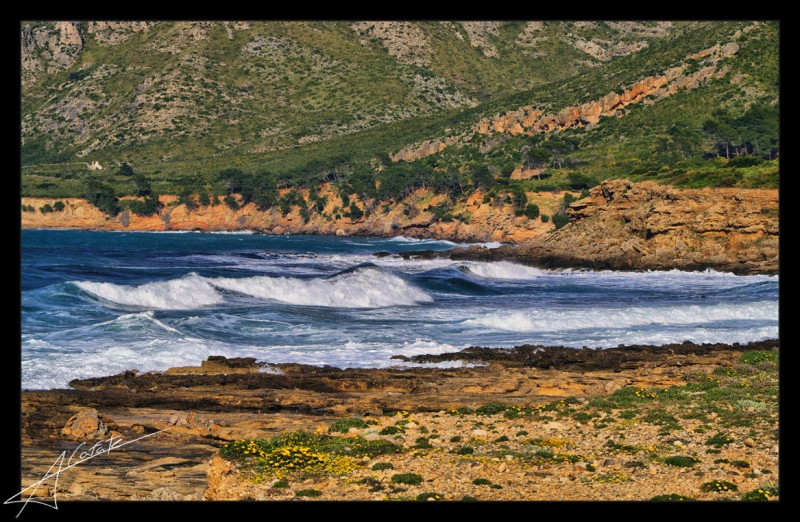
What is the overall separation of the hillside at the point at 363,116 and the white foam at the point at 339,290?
29692mm

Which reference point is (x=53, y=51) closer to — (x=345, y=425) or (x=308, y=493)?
(x=345, y=425)

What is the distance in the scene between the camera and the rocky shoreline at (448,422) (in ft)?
44.3

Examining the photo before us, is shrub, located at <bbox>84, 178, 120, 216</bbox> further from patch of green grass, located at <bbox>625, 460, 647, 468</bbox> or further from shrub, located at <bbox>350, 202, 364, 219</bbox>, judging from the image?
patch of green grass, located at <bbox>625, 460, 647, 468</bbox>

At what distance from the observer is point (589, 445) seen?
623 inches

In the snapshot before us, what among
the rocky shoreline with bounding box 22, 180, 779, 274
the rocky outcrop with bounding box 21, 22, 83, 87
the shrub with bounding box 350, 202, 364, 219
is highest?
the rocky outcrop with bounding box 21, 22, 83, 87

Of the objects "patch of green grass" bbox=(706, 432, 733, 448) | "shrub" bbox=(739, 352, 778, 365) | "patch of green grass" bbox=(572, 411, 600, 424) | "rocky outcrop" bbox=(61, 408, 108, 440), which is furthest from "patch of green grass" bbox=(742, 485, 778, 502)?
"shrub" bbox=(739, 352, 778, 365)

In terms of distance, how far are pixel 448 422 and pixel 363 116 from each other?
15293 centimetres

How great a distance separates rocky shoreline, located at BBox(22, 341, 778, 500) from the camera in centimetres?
1350

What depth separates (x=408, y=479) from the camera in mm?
13578

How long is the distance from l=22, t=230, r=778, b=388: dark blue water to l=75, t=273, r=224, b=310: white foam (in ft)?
0.25

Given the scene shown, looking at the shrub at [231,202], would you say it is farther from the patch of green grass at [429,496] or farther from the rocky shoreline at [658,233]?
the patch of green grass at [429,496]

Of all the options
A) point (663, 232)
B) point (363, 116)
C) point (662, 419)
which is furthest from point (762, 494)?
point (363, 116)

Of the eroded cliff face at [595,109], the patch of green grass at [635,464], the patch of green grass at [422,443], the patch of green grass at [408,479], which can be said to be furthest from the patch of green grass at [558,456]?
the eroded cliff face at [595,109]
